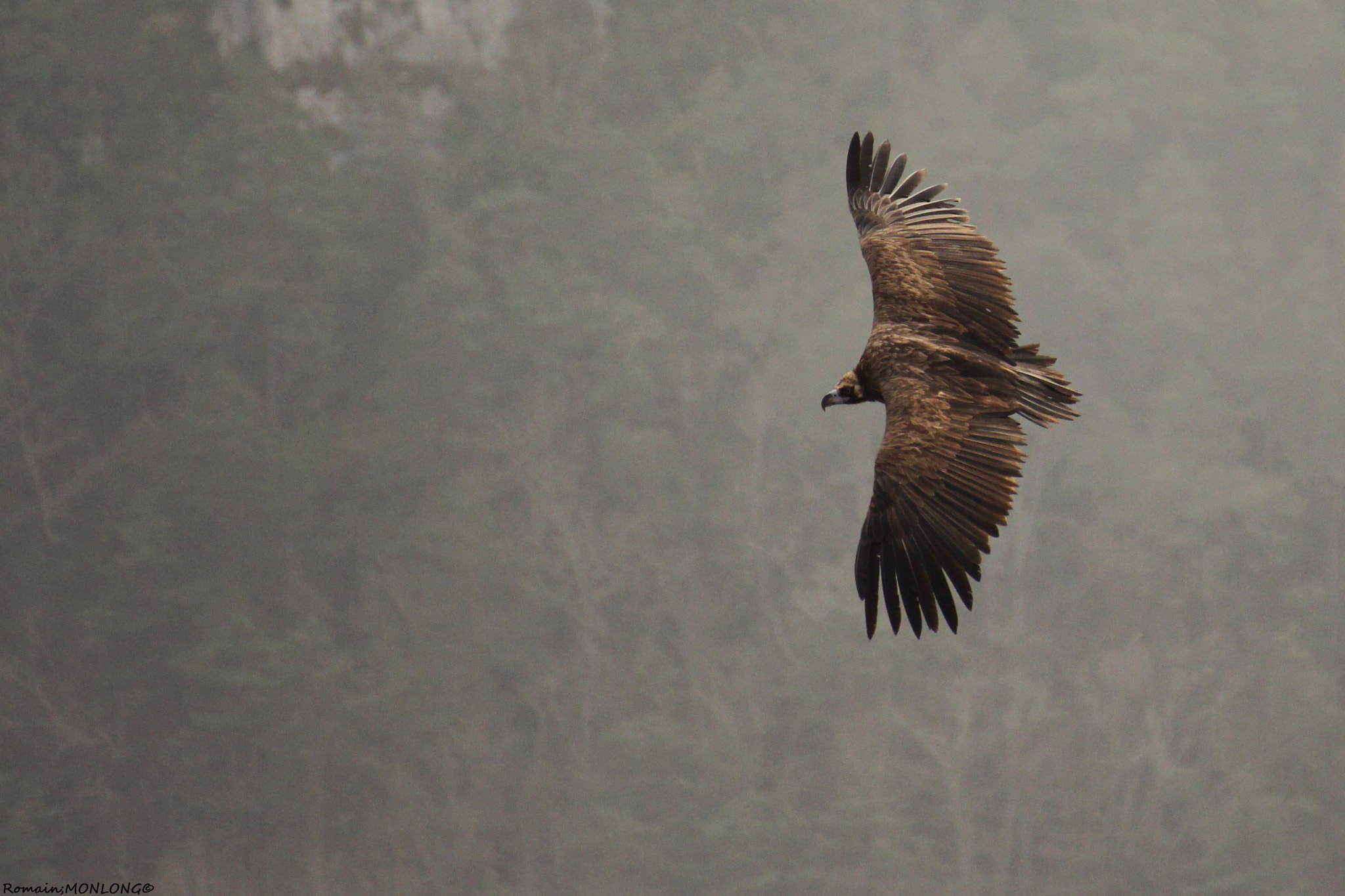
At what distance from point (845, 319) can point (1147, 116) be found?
15.7 metres

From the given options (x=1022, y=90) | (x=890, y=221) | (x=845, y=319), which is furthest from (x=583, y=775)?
(x=890, y=221)

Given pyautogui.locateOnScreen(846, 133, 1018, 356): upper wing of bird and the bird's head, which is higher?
pyautogui.locateOnScreen(846, 133, 1018, 356): upper wing of bird

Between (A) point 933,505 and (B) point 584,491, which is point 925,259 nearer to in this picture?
(A) point 933,505

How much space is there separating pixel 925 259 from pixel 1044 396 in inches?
55.7

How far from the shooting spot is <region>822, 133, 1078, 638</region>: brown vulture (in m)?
8.58

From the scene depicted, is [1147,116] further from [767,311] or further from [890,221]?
[890,221]

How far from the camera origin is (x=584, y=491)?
163 feet

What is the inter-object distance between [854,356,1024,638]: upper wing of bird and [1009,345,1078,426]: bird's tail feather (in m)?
0.19

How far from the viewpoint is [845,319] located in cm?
5044

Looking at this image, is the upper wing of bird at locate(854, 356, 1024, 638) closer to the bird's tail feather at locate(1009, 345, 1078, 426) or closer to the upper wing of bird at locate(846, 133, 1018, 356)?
the bird's tail feather at locate(1009, 345, 1078, 426)

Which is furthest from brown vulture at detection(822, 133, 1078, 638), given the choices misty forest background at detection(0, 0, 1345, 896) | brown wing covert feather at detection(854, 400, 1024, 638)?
misty forest background at detection(0, 0, 1345, 896)

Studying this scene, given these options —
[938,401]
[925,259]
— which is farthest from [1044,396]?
[925,259]

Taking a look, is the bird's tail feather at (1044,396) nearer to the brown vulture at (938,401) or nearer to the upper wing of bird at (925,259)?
the brown vulture at (938,401)

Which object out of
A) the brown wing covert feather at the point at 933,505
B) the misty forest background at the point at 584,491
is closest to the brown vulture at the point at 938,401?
the brown wing covert feather at the point at 933,505
